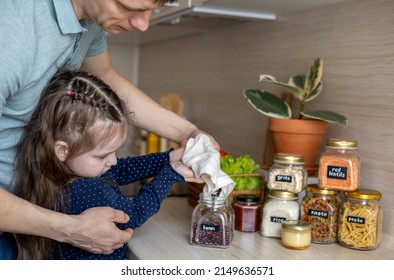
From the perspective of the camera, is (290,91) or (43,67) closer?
(43,67)

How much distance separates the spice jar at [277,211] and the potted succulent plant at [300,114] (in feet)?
0.58

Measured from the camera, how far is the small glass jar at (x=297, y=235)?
1191 millimetres

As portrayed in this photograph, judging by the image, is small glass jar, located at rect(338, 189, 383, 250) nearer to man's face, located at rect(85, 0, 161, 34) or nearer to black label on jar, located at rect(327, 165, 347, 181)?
black label on jar, located at rect(327, 165, 347, 181)

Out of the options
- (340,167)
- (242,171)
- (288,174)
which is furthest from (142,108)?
(340,167)

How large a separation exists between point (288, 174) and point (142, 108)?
0.39 metres

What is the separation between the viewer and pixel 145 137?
255 cm

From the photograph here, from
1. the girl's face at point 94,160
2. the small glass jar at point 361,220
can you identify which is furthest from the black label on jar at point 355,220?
the girl's face at point 94,160

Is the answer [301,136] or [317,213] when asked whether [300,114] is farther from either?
[317,213]

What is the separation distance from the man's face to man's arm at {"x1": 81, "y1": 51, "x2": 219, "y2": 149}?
0.30 metres

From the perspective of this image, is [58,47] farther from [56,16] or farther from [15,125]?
[15,125]

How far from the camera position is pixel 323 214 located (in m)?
1.25

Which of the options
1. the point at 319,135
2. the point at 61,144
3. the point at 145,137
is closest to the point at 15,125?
the point at 61,144

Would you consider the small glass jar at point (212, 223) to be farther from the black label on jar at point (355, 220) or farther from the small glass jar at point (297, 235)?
the black label on jar at point (355, 220)

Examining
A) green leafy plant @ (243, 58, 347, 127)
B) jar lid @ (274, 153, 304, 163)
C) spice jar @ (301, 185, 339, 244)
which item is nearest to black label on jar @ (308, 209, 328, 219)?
spice jar @ (301, 185, 339, 244)
